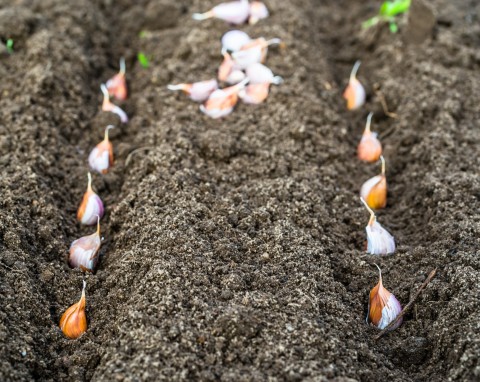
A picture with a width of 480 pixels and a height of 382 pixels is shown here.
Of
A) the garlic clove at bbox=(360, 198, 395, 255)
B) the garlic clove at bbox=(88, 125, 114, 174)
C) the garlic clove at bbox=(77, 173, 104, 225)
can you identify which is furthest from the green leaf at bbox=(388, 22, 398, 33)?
the garlic clove at bbox=(77, 173, 104, 225)

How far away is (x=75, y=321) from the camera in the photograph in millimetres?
2035

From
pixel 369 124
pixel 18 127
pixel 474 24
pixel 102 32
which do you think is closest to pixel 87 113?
pixel 18 127

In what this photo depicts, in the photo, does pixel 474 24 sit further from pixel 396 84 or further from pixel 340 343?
pixel 340 343

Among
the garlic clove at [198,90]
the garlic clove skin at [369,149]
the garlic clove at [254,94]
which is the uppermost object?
the garlic clove at [198,90]

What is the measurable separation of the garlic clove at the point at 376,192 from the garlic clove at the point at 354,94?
0.65 meters

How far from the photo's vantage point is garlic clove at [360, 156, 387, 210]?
101 inches

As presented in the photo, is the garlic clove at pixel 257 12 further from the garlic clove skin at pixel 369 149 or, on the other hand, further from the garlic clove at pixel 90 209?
the garlic clove at pixel 90 209

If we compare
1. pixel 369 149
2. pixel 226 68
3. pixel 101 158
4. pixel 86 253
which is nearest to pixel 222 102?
pixel 226 68

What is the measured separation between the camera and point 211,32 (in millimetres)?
3307

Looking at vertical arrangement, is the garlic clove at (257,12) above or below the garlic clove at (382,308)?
above

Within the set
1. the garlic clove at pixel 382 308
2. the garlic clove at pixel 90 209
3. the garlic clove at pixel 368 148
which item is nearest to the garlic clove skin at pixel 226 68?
the garlic clove at pixel 368 148

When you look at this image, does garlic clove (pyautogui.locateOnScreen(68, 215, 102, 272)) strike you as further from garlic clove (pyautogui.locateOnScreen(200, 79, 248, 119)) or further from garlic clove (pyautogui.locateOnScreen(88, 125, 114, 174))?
garlic clove (pyautogui.locateOnScreen(200, 79, 248, 119))

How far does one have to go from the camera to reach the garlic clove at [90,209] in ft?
8.13

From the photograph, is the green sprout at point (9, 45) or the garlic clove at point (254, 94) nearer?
the garlic clove at point (254, 94)
